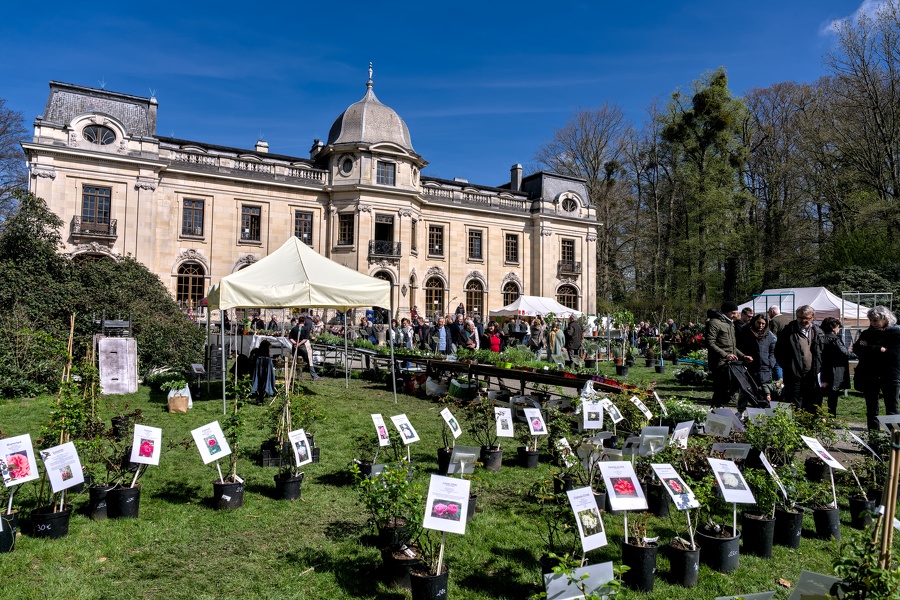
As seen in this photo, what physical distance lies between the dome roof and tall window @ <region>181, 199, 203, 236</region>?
787 cm

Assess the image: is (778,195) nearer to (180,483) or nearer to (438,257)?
(438,257)

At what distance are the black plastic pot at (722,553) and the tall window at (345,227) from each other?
1081 inches

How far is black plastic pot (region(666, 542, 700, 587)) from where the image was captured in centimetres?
358

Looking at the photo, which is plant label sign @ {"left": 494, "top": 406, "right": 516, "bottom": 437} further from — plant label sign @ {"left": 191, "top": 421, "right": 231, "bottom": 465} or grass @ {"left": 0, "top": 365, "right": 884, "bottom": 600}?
plant label sign @ {"left": 191, "top": 421, "right": 231, "bottom": 465}

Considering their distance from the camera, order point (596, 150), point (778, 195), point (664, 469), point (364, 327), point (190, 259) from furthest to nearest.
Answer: point (596, 150)
point (778, 195)
point (190, 259)
point (364, 327)
point (664, 469)

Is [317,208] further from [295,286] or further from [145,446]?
[145,446]

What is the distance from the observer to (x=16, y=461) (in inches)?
152

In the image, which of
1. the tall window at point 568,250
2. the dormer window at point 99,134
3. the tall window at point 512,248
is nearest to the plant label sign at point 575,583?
the dormer window at point 99,134

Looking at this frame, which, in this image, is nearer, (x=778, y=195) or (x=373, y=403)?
(x=373, y=403)

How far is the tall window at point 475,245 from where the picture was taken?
3481 centimetres

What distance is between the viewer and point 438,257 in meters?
33.3

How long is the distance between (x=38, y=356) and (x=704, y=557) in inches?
461

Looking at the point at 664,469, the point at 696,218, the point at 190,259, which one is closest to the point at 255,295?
the point at 664,469

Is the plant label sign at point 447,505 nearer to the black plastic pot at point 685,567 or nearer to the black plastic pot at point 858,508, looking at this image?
the black plastic pot at point 685,567
